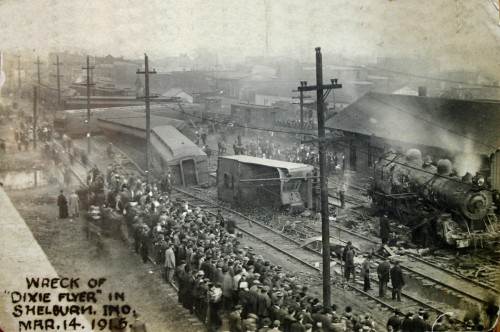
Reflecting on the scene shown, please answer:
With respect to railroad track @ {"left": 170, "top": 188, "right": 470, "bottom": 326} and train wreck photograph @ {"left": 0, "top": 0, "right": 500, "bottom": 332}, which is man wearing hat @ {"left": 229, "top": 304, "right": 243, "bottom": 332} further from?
railroad track @ {"left": 170, "top": 188, "right": 470, "bottom": 326}

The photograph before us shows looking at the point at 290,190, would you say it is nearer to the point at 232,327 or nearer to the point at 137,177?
the point at 137,177

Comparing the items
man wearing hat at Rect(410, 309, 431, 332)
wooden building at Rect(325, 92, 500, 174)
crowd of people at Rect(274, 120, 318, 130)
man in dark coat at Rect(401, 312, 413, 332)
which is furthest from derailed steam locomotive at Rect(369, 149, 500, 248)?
crowd of people at Rect(274, 120, 318, 130)

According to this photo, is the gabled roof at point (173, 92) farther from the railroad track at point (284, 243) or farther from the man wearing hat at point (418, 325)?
the man wearing hat at point (418, 325)

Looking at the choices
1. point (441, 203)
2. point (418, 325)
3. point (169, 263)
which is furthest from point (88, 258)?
point (441, 203)

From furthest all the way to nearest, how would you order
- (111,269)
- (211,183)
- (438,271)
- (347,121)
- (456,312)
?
(347,121)
(211,183)
(438,271)
(111,269)
(456,312)

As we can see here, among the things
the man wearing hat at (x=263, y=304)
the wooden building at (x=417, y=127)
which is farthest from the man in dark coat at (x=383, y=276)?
the wooden building at (x=417, y=127)

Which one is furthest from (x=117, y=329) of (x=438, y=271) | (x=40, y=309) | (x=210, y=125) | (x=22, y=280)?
(x=210, y=125)

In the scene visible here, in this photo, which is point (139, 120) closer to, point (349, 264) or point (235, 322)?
point (349, 264)
